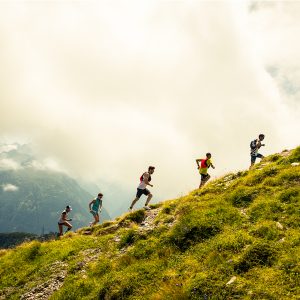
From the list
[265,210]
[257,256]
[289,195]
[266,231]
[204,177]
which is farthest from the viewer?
[204,177]

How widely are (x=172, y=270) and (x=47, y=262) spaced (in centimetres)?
912

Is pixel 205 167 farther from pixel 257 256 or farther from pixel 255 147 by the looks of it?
pixel 257 256

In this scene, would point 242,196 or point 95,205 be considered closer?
point 242,196

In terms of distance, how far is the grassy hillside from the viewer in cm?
1176

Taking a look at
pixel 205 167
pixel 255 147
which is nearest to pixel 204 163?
pixel 205 167

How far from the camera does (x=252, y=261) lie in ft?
40.6

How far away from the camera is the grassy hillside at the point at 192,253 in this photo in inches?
463

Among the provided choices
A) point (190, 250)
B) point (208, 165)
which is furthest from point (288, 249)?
point (208, 165)

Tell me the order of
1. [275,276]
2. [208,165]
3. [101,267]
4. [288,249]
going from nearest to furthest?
[275,276] < [288,249] < [101,267] < [208,165]

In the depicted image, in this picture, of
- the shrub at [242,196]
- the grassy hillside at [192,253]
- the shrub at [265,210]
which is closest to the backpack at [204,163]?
the grassy hillside at [192,253]

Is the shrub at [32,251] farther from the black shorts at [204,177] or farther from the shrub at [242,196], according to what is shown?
the black shorts at [204,177]

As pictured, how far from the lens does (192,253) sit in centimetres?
1482

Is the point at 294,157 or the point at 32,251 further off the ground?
the point at 294,157

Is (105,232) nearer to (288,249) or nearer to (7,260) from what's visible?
(7,260)
